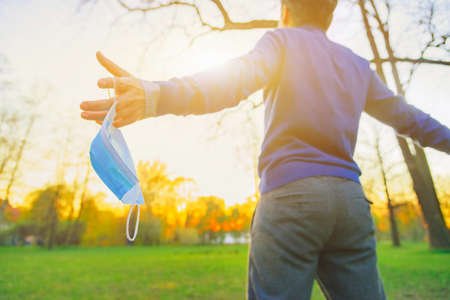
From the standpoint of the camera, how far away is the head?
126 cm

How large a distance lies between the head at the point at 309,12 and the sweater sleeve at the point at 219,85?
32 cm

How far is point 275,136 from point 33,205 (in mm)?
52080

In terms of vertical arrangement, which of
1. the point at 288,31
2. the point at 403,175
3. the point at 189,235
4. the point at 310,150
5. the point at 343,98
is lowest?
the point at 189,235

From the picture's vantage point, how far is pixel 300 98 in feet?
3.59

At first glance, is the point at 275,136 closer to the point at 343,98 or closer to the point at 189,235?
the point at 343,98

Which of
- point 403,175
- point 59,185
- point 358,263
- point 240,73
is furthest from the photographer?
point 59,185

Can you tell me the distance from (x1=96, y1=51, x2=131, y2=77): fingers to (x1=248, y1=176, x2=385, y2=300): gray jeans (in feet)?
2.00

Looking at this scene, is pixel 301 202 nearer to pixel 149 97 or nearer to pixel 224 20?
pixel 149 97

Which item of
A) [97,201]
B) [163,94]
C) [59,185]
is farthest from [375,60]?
[97,201]

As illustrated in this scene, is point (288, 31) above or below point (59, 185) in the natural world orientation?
below

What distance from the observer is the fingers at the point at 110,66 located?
0.88 meters

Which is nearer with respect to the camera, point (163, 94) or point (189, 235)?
point (163, 94)

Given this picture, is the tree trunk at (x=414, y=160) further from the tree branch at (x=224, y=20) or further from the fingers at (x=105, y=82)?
the fingers at (x=105, y=82)

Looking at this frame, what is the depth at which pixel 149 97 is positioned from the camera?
0.85m
